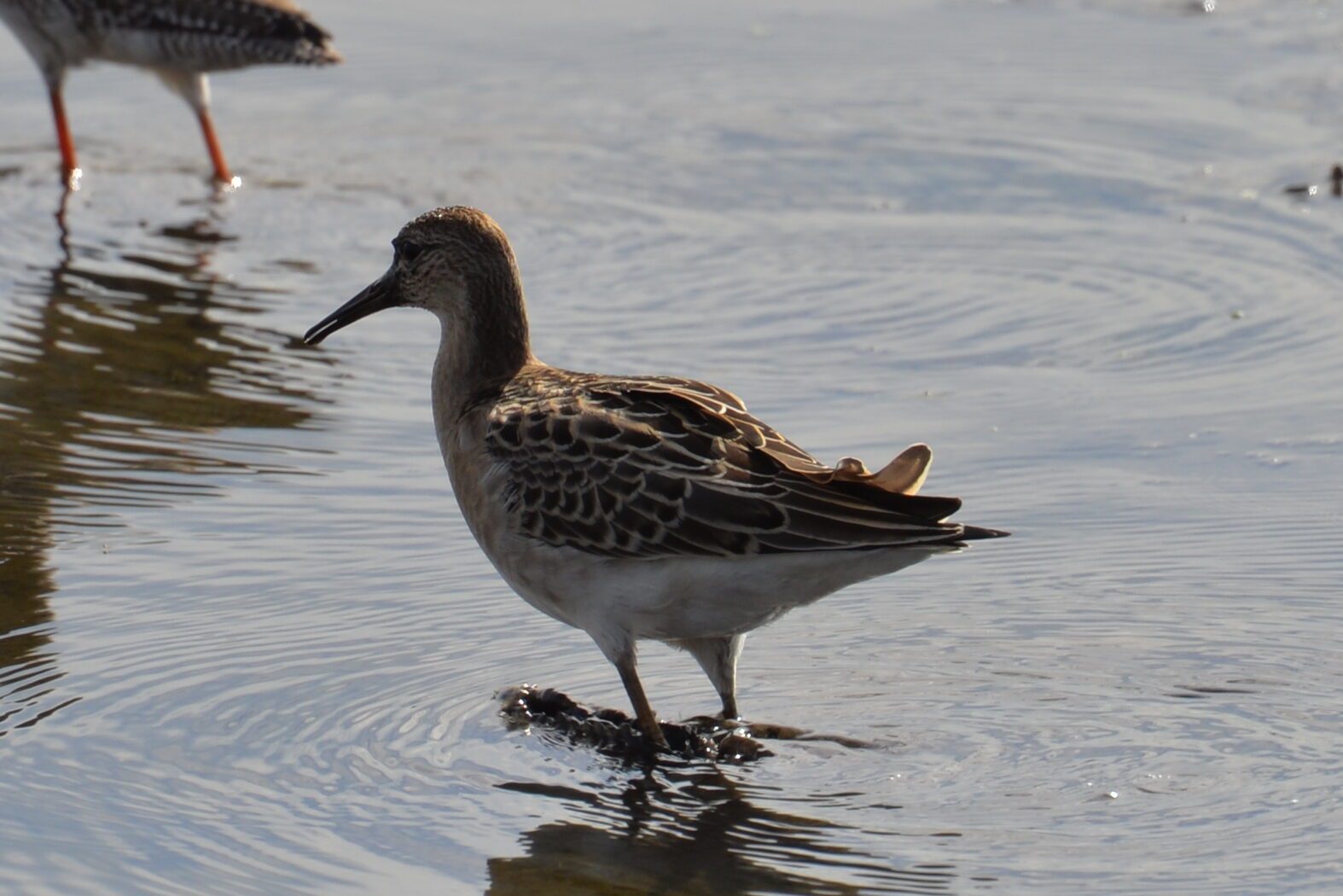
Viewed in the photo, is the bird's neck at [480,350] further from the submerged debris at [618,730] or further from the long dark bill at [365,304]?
the submerged debris at [618,730]

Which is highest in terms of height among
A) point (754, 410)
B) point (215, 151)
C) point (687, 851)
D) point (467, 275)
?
point (467, 275)

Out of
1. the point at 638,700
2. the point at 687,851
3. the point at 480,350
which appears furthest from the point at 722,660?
the point at 480,350

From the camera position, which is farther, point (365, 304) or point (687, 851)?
point (365, 304)

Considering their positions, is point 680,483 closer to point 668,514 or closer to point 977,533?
point 668,514

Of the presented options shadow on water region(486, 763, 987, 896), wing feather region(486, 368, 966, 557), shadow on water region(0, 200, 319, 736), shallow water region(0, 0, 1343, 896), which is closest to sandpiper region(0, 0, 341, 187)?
shallow water region(0, 0, 1343, 896)

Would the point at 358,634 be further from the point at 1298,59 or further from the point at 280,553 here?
the point at 1298,59

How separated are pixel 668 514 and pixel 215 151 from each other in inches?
278

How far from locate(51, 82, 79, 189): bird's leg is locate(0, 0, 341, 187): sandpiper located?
179mm

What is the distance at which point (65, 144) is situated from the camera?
11.8 m

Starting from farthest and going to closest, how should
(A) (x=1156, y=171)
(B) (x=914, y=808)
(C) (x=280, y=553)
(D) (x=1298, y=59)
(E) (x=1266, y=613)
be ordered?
1. (D) (x=1298, y=59)
2. (A) (x=1156, y=171)
3. (C) (x=280, y=553)
4. (E) (x=1266, y=613)
5. (B) (x=914, y=808)

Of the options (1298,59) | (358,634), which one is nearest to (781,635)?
(358,634)

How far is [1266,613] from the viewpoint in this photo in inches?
241

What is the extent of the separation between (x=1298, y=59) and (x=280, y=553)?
798 cm

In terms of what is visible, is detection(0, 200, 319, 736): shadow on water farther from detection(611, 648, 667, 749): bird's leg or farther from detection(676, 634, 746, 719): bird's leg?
detection(676, 634, 746, 719): bird's leg
